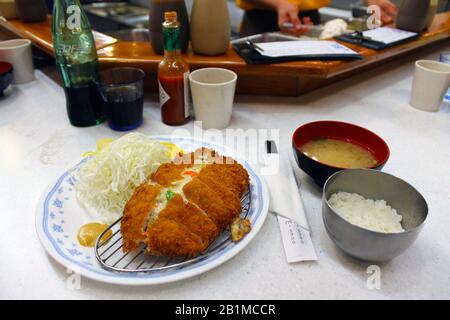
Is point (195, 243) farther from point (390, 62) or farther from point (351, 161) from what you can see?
point (390, 62)

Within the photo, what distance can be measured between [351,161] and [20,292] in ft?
2.87

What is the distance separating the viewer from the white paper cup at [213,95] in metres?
1.20

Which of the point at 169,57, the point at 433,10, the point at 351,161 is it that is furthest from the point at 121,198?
the point at 433,10

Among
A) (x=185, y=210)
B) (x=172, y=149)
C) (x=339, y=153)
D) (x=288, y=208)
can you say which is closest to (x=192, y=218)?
(x=185, y=210)

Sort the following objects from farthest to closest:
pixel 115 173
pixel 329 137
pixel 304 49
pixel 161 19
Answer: pixel 304 49
pixel 161 19
pixel 329 137
pixel 115 173

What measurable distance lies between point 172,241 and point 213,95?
0.65 meters

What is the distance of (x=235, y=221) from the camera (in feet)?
2.57

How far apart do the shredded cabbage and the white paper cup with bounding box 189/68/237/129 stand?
293mm

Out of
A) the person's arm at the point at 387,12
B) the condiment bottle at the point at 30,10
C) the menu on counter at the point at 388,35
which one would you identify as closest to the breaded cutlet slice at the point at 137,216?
the menu on counter at the point at 388,35

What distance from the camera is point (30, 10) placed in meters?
1.90

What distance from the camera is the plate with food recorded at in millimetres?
705

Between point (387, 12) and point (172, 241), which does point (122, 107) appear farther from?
point (387, 12)

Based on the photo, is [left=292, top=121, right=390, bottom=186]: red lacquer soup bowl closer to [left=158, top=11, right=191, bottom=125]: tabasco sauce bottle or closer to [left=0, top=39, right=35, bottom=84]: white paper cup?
[left=158, top=11, right=191, bottom=125]: tabasco sauce bottle

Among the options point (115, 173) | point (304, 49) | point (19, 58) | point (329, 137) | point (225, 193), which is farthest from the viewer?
Answer: point (19, 58)
